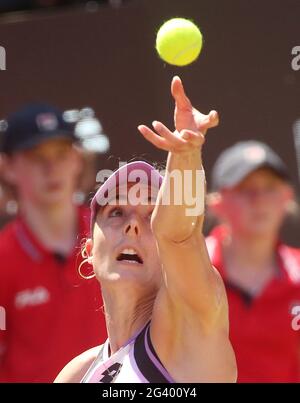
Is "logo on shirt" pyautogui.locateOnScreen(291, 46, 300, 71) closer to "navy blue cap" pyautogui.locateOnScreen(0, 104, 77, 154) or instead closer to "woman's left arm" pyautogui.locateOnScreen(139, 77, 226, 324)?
"navy blue cap" pyautogui.locateOnScreen(0, 104, 77, 154)

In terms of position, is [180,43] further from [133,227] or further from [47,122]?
[47,122]

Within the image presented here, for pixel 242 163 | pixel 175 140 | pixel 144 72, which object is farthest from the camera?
pixel 144 72

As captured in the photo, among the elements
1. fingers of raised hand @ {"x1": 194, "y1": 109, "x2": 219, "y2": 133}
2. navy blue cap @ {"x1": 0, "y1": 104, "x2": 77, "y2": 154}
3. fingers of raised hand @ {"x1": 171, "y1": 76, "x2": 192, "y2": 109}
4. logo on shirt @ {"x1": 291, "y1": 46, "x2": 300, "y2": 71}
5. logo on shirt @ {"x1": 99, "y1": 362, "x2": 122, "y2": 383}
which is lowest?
logo on shirt @ {"x1": 99, "y1": 362, "x2": 122, "y2": 383}

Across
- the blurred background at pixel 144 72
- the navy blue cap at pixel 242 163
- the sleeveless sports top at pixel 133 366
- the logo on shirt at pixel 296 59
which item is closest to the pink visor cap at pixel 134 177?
the sleeveless sports top at pixel 133 366

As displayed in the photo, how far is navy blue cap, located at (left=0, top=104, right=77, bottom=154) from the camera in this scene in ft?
10.7

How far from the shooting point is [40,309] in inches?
124

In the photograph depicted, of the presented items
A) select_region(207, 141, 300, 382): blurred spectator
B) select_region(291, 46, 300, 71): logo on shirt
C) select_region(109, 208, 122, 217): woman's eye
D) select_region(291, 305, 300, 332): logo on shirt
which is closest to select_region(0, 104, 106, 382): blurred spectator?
select_region(207, 141, 300, 382): blurred spectator

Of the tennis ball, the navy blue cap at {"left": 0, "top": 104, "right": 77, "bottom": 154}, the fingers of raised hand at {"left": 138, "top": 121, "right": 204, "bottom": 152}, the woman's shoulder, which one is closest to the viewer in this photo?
the fingers of raised hand at {"left": 138, "top": 121, "right": 204, "bottom": 152}

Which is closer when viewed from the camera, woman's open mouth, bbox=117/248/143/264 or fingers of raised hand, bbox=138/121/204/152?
fingers of raised hand, bbox=138/121/204/152

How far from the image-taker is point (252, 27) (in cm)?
312

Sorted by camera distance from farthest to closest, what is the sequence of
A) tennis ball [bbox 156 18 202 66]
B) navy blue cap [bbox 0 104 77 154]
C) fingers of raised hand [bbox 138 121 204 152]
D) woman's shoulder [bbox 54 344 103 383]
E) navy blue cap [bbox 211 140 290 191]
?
navy blue cap [bbox 0 104 77 154] → navy blue cap [bbox 211 140 290 191] → tennis ball [bbox 156 18 202 66] → woman's shoulder [bbox 54 344 103 383] → fingers of raised hand [bbox 138 121 204 152]

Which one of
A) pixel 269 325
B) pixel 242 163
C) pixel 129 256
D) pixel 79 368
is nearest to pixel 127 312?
pixel 129 256

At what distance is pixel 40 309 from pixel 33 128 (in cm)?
63

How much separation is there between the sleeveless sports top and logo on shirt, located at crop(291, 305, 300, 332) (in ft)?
4.31
